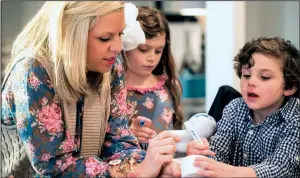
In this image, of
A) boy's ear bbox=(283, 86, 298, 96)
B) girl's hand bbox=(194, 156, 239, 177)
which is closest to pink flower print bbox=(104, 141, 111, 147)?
girl's hand bbox=(194, 156, 239, 177)

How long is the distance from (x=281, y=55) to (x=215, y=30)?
0.47 meters

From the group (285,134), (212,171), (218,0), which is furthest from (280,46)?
(218,0)

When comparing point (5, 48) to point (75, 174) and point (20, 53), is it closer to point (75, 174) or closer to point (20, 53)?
point (20, 53)

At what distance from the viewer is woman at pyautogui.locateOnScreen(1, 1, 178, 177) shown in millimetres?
903

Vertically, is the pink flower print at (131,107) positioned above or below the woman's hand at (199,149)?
above

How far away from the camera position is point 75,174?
913mm

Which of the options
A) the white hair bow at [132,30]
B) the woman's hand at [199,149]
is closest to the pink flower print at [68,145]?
the woman's hand at [199,149]

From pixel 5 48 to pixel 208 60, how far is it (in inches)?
22.6

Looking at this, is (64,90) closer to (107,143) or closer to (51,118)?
(51,118)

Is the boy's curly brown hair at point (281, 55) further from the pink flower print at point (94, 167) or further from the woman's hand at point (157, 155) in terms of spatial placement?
the pink flower print at point (94, 167)

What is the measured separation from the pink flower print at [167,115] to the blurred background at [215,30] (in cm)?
20

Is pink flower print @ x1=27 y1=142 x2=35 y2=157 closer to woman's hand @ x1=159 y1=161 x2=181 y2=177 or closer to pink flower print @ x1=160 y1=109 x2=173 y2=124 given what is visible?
woman's hand @ x1=159 y1=161 x2=181 y2=177

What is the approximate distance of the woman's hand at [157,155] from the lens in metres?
0.89

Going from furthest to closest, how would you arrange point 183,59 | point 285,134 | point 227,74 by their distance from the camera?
point 183,59, point 227,74, point 285,134
